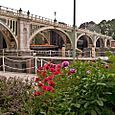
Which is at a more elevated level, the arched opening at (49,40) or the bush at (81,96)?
the arched opening at (49,40)

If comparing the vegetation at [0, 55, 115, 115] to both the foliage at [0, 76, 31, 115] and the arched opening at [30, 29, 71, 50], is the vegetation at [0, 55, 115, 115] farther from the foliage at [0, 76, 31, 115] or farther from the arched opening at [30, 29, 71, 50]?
the arched opening at [30, 29, 71, 50]

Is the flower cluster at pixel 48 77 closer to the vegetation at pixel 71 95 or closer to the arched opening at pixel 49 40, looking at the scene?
the vegetation at pixel 71 95

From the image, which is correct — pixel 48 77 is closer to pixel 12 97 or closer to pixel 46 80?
pixel 46 80

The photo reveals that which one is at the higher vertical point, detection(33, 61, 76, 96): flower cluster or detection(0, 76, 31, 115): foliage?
detection(33, 61, 76, 96): flower cluster

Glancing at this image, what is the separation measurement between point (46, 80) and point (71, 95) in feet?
2.14

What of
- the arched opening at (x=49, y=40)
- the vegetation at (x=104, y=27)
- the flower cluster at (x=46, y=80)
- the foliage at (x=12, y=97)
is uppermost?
the vegetation at (x=104, y=27)

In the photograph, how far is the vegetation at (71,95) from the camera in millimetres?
2623

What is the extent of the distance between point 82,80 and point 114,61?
Answer: 427 millimetres

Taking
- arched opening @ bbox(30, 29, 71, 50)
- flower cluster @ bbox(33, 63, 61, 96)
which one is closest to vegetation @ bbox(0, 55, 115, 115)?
flower cluster @ bbox(33, 63, 61, 96)

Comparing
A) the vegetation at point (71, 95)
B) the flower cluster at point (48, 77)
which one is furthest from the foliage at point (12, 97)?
the flower cluster at point (48, 77)

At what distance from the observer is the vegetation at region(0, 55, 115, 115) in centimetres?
262

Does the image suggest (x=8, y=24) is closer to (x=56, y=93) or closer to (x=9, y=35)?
(x=9, y=35)

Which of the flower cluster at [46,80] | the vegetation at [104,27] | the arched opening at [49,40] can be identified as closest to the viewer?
the flower cluster at [46,80]

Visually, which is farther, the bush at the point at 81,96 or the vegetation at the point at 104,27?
the vegetation at the point at 104,27
